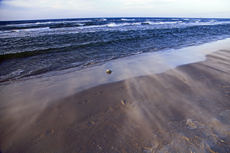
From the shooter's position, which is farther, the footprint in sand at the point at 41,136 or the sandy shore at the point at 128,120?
the footprint in sand at the point at 41,136

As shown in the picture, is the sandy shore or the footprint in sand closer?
the sandy shore

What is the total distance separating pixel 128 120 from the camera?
2.65 metres

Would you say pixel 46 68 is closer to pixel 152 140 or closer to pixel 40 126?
pixel 40 126

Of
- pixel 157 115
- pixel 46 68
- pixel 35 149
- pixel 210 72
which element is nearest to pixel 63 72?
pixel 46 68

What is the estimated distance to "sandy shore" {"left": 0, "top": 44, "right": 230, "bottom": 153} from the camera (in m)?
2.12

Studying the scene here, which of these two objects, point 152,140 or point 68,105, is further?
point 68,105

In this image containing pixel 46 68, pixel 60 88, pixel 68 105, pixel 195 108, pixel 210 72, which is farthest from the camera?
pixel 46 68

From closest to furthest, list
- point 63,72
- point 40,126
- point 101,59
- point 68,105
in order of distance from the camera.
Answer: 1. point 40,126
2. point 68,105
3. point 63,72
4. point 101,59

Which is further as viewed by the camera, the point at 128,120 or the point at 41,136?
the point at 128,120

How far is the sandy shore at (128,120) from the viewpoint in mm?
2117

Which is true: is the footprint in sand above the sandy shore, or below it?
below

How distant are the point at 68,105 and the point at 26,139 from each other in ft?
3.68

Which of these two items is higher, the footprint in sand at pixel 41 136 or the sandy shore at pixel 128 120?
the sandy shore at pixel 128 120

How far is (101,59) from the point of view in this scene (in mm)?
7426
